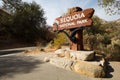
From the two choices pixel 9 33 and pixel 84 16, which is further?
pixel 9 33

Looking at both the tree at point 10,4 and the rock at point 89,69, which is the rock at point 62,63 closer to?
the rock at point 89,69

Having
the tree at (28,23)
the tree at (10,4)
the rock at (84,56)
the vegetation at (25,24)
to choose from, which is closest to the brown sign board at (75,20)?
the rock at (84,56)

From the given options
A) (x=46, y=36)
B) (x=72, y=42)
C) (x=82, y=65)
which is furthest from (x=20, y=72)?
(x=46, y=36)

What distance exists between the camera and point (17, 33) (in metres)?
38.1

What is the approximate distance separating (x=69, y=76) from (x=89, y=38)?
10.7 m

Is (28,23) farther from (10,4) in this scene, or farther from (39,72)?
(39,72)

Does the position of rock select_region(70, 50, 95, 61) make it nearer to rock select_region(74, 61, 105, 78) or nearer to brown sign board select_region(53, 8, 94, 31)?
rock select_region(74, 61, 105, 78)

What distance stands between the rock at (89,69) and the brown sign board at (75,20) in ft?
7.15

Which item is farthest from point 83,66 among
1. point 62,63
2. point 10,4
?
point 10,4

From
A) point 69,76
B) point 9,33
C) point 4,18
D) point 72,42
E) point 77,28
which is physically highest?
point 4,18

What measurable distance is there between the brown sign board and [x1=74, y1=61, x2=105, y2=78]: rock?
2.18 m

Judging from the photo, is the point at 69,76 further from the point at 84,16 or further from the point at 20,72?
the point at 84,16

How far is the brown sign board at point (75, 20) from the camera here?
9.80 meters

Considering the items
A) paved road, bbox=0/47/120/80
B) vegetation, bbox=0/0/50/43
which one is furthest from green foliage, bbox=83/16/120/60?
vegetation, bbox=0/0/50/43
